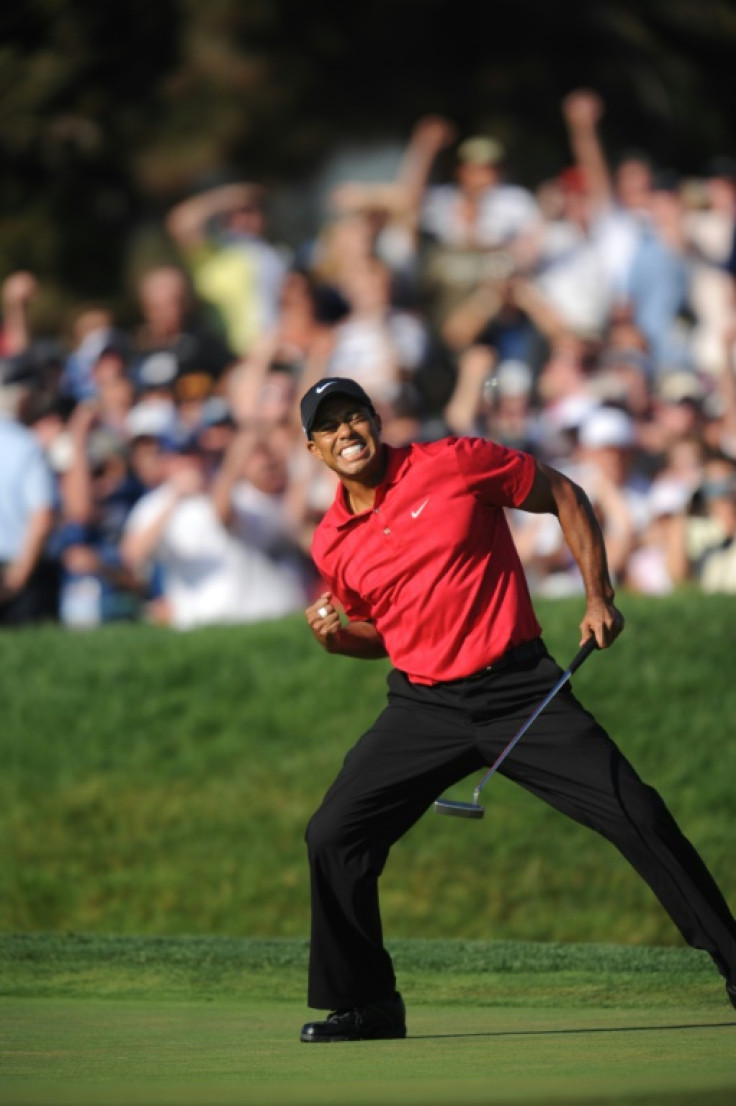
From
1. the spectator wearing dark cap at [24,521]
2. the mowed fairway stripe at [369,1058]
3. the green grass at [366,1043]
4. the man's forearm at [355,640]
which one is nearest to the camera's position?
the mowed fairway stripe at [369,1058]

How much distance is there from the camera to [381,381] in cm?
1336

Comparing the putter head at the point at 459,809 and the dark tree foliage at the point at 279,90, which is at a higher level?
the dark tree foliage at the point at 279,90

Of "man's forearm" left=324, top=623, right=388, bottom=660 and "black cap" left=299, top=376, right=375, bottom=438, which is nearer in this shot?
"black cap" left=299, top=376, right=375, bottom=438

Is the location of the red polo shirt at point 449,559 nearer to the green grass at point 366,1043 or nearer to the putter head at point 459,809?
the putter head at point 459,809

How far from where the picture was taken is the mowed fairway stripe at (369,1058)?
15.6ft

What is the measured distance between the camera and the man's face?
6.40m

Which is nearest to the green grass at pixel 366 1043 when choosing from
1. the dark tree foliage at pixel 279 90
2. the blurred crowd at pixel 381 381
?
the blurred crowd at pixel 381 381

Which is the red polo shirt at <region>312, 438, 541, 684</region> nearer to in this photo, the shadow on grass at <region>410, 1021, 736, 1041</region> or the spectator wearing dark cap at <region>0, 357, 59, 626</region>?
the shadow on grass at <region>410, 1021, 736, 1041</region>

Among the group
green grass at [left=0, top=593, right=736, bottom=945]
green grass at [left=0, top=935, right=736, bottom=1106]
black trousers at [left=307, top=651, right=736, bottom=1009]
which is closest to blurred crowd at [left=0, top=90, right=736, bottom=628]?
green grass at [left=0, top=593, right=736, bottom=945]

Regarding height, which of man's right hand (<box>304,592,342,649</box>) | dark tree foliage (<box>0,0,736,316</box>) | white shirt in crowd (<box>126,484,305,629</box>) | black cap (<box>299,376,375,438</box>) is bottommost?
man's right hand (<box>304,592,342,649</box>)

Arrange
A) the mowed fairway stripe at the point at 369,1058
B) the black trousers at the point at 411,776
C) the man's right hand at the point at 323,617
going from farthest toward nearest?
the man's right hand at the point at 323,617 < the black trousers at the point at 411,776 < the mowed fairway stripe at the point at 369,1058

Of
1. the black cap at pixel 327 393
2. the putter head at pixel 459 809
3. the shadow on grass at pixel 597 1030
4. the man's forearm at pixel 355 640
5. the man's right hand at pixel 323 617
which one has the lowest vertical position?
the shadow on grass at pixel 597 1030

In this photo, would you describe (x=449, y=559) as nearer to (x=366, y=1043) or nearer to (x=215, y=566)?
(x=366, y=1043)

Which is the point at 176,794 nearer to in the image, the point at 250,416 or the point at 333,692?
the point at 333,692
